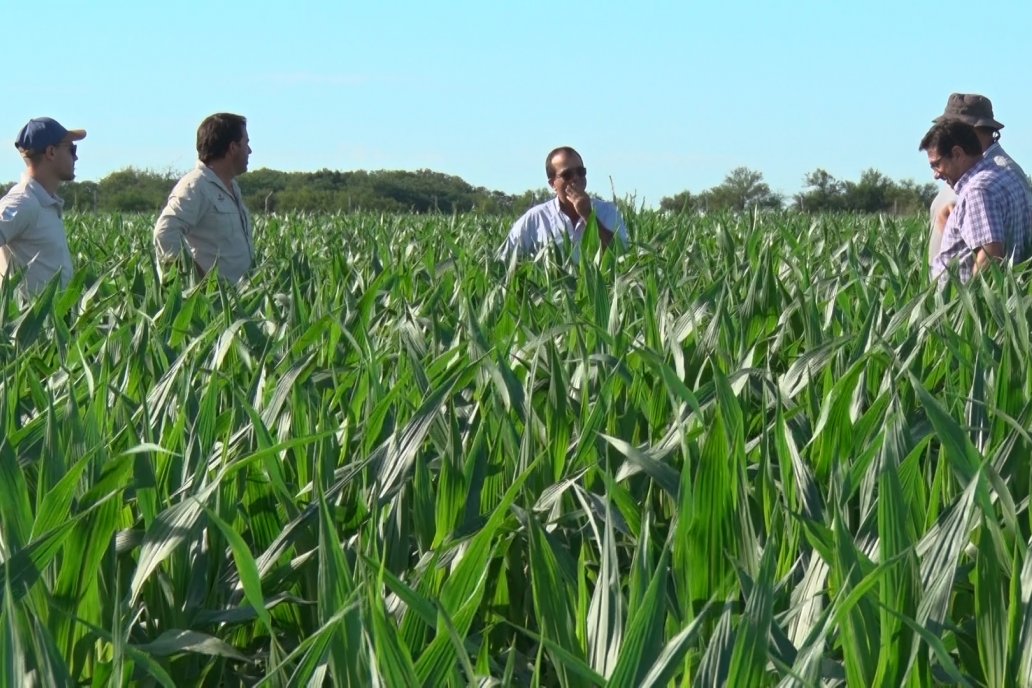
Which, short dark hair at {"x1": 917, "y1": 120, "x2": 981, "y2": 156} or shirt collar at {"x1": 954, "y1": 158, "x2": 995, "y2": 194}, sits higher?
short dark hair at {"x1": 917, "y1": 120, "x2": 981, "y2": 156}

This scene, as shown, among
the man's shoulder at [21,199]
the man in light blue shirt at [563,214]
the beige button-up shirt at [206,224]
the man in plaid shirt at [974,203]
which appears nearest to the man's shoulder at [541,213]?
the man in light blue shirt at [563,214]

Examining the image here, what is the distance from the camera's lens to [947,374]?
7.45ft

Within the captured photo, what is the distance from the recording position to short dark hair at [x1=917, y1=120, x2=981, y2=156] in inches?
197

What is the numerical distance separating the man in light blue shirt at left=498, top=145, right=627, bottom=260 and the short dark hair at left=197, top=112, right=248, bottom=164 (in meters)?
1.17

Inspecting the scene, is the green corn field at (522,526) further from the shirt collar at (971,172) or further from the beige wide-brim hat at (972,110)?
the beige wide-brim hat at (972,110)

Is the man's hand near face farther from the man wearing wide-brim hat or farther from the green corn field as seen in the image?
the green corn field

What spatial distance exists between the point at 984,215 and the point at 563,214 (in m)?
1.64

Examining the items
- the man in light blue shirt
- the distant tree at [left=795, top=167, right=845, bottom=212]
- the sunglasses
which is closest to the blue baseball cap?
the man in light blue shirt

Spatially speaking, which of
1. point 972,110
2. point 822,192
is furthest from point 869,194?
point 972,110

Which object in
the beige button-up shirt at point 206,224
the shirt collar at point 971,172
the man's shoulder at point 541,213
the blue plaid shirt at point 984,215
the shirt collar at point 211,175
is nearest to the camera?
the blue plaid shirt at point 984,215

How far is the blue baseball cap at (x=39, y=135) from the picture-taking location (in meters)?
5.04

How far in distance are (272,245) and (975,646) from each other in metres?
9.05

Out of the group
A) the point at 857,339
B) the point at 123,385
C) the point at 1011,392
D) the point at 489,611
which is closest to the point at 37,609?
the point at 489,611

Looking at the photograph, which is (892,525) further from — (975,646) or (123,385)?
(123,385)
